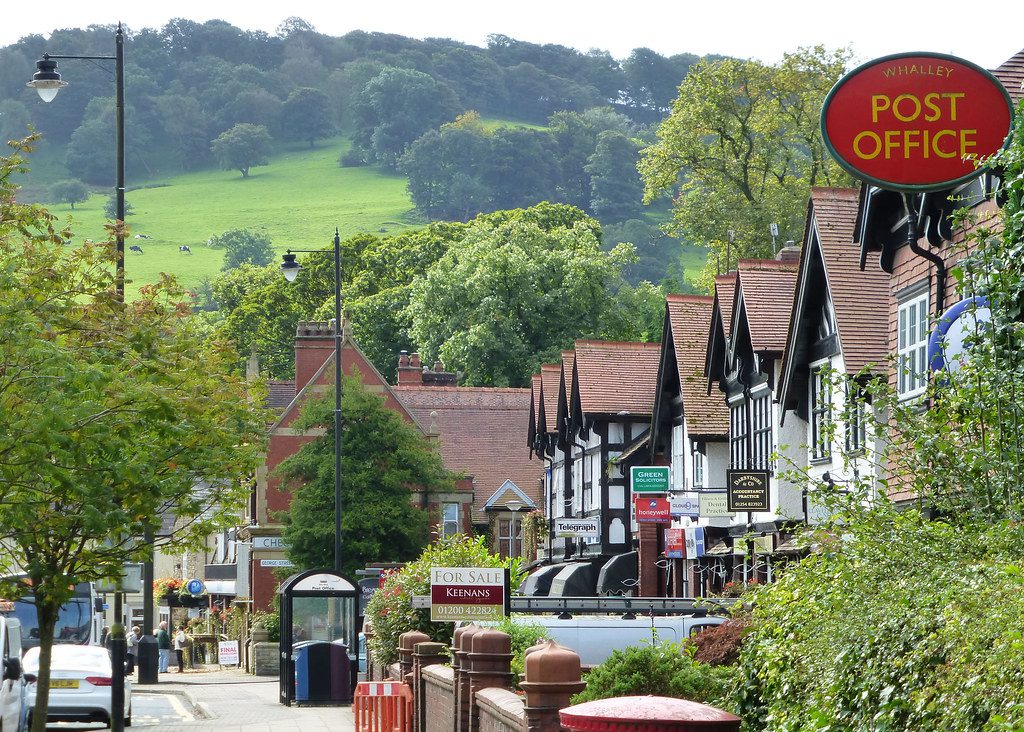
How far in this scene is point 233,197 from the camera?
184 meters

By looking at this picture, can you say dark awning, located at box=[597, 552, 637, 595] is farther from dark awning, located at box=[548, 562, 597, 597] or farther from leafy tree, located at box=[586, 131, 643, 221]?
leafy tree, located at box=[586, 131, 643, 221]

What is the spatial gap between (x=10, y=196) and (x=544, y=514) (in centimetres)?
4163

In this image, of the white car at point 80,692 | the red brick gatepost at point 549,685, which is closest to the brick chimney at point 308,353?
the white car at point 80,692

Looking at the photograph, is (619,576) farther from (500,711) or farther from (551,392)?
(500,711)

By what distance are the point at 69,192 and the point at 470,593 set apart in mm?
165639

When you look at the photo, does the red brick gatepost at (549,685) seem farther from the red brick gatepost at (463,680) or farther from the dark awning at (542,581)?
the dark awning at (542,581)

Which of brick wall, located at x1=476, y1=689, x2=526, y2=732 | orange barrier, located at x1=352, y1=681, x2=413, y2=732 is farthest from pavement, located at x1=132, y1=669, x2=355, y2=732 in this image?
brick wall, located at x1=476, y1=689, x2=526, y2=732

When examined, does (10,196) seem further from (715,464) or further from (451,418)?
(451,418)

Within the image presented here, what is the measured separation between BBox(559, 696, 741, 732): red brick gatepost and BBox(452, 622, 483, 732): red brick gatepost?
6561mm

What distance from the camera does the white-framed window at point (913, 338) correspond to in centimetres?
2217

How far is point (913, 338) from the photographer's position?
2269cm

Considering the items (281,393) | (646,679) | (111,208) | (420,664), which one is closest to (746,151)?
(281,393)

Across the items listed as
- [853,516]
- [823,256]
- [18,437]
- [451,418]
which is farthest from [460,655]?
[451,418]

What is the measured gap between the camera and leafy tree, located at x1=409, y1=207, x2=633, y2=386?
71875 millimetres
